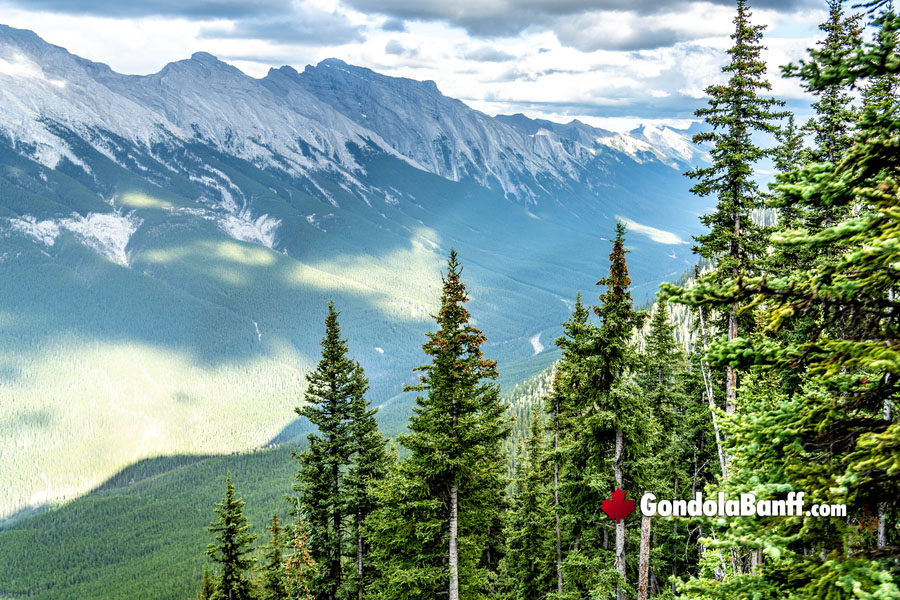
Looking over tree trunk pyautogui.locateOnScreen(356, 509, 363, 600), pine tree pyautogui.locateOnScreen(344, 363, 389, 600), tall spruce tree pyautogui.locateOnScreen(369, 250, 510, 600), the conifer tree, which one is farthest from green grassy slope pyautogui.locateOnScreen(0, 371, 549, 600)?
tall spruce tree pyautogui.locateOnScreen(369, 250, 510, 600)

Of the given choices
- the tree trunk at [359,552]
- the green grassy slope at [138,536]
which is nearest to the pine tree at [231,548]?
the tree trunk at [359,552]

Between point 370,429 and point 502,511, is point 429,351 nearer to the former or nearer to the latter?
point 370,429

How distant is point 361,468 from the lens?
93.3ft

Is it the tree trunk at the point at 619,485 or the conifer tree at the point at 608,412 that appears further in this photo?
the tree trunk at the point at 619,485

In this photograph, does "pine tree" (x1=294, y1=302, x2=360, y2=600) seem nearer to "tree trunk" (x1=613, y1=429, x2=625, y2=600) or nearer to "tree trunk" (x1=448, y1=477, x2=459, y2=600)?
"tree trunk" (x1=448, y1=477, x2=459, y2=600)

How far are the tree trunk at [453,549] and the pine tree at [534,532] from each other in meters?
10.7

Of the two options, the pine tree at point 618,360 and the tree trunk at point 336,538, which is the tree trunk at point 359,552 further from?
the pine tree at point 618,360

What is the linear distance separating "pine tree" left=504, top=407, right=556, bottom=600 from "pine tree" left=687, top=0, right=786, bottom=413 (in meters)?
14.9

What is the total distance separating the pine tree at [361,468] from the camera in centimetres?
2791

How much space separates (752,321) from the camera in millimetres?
22797

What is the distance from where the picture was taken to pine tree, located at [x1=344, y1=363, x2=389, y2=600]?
27906mm

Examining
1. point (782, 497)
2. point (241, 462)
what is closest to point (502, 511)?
point (782, 497)

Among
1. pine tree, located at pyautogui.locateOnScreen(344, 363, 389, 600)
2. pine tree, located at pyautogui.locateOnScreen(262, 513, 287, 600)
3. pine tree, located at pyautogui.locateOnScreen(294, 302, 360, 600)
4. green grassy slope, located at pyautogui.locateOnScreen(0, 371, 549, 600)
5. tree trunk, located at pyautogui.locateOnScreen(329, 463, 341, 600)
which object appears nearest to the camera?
tree trunk, located at pyautogui.locateOnScreen(329, 463, 341, 600)

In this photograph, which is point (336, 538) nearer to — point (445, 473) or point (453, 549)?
point (453, 549)
